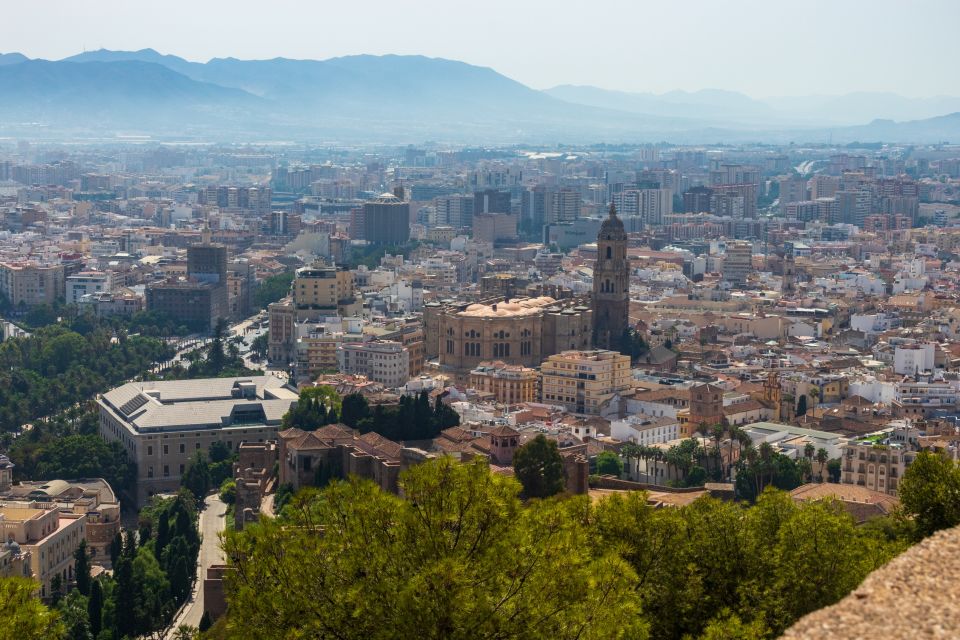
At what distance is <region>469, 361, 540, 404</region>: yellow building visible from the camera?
36.3 meters

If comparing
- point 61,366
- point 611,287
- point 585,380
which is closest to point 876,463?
point 585,380

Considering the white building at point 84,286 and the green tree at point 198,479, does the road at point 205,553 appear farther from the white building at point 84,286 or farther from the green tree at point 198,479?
the white building at point 84,286

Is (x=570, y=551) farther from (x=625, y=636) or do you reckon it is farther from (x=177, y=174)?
(x=177, y=174)

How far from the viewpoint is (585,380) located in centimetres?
3525

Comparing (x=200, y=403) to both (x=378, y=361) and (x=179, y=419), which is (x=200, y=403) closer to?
(x=179, y=419)

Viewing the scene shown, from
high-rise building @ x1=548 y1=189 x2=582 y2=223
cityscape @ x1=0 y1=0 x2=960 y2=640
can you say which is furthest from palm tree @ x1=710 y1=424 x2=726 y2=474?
high-rise building @ x1=548 y1=189 x2=582 y2=223

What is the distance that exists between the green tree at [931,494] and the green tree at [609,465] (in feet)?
42.2

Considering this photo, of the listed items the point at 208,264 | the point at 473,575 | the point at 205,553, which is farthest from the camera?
the point at 208,264

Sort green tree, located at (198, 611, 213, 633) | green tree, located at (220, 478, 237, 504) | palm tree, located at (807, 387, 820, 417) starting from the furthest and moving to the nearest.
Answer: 1. palm tree, located at (807, 387, 820, 417)
2. green tree, located at (220, 478, 237, 504)
3. green tree, located at (198, 611, 213, 633)

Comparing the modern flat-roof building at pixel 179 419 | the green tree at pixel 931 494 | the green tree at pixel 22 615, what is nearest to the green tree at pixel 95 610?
the green tree at pixel 22 615

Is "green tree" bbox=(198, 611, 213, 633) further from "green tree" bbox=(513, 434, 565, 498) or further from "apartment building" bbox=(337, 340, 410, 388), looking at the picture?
"apartment building" bbox=(337, 340, 410, 388)

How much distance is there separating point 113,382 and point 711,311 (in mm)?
18536

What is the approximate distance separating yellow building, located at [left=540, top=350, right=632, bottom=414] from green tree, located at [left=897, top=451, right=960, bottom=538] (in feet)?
65.2

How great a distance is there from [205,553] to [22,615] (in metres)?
13.6
